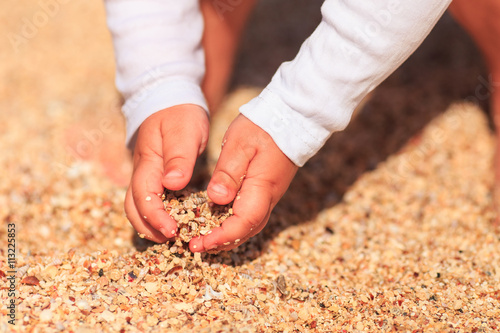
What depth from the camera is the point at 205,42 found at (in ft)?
4.48

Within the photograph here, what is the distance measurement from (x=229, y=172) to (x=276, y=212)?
0.35 m

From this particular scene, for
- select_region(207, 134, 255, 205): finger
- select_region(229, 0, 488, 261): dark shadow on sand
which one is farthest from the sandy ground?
select_region(207, 134, 255, 205): finger

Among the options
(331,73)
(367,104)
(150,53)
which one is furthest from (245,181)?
(367,104)

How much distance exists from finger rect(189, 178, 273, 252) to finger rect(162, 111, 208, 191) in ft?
0.36

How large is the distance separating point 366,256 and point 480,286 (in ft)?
0.83

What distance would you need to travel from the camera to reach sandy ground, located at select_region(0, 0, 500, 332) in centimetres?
86

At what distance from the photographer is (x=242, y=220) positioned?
2.84 ft

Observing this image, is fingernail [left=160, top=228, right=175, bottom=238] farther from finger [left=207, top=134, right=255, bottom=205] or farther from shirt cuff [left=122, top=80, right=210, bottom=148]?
shirt cuff [left=122, top=80, right=210, bottom=148]

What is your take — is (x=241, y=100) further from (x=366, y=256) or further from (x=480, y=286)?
(x=480, y=286)

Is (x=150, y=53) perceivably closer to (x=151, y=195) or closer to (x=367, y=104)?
(x=151, y=195)

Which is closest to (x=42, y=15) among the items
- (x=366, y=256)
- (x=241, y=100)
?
(x=241, y=100)

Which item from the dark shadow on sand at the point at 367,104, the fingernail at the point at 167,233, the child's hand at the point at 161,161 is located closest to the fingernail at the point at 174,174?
the child's hand at the point at 161,161

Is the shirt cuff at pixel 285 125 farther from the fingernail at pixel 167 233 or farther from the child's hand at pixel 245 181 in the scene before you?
the fingernail at pixel 167 233

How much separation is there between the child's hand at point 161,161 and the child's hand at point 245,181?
0.06 meters
